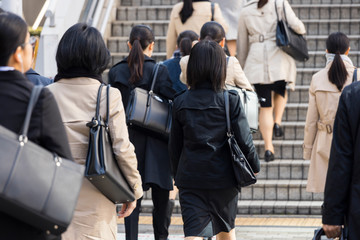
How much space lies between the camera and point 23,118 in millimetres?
3568

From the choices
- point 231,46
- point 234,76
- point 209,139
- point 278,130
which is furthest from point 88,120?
point 231,46

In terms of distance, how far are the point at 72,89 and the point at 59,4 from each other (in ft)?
19.7

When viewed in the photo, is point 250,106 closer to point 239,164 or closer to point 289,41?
point 239,164

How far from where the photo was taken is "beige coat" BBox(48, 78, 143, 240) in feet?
15.7

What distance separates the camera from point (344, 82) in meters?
7.88

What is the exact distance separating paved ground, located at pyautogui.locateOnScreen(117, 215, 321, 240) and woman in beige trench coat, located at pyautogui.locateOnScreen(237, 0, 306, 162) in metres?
1.15

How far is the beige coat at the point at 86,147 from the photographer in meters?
4.78

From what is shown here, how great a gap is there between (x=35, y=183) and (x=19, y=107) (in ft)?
1.25

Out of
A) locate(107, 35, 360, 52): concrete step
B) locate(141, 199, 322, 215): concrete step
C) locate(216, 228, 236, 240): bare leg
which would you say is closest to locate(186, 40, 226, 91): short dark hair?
locate(216, 228, 236, 240): bare leg

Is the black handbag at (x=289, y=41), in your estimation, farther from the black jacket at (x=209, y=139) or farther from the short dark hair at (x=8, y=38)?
A: the short dark hair at (x=8, y=38)

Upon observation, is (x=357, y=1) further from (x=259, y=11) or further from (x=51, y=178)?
(x=51, y=178)

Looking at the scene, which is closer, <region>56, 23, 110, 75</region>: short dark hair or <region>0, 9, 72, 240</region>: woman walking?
<region>0, 9, 72, 240</region>: woman walking

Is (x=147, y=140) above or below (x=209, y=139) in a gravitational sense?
below

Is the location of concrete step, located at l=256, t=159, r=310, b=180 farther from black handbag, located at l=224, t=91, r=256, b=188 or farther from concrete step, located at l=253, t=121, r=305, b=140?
black handbag, located at l=224, t=91, r=256, b=188
